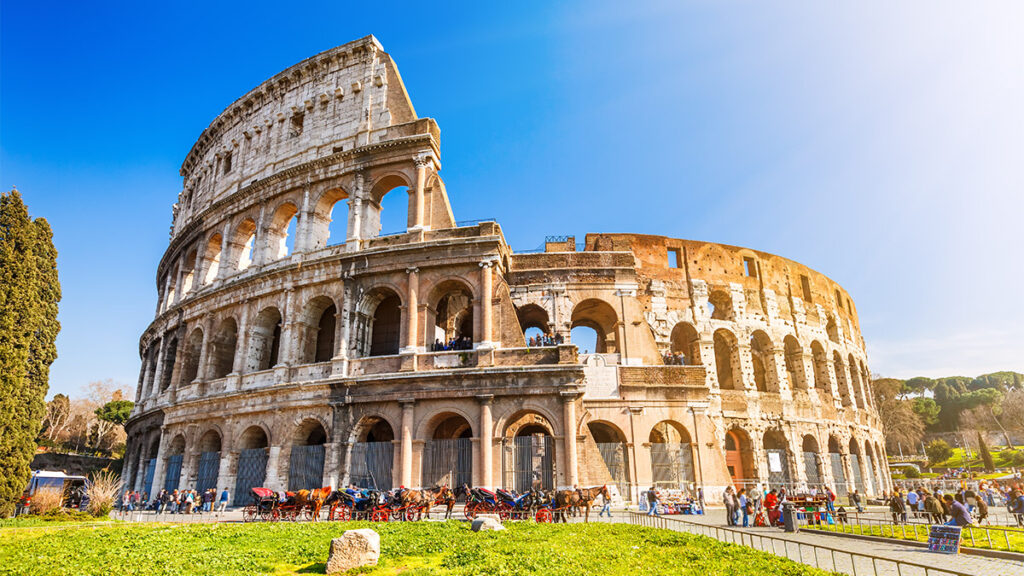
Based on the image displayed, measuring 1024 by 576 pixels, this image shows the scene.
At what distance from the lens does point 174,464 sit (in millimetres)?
22125

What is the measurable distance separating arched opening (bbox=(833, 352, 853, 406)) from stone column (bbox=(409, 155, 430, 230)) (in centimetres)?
2444

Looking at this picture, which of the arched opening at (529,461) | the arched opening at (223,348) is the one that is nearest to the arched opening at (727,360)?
the arched opening at (529,461)

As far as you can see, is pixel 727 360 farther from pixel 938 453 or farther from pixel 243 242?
pixel 938 453

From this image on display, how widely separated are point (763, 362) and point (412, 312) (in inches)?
722

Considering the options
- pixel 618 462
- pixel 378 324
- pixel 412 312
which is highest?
pixel 378 324

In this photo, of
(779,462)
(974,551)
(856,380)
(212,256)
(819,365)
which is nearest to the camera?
(974,551)

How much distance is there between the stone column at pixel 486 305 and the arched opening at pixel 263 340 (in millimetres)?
8610

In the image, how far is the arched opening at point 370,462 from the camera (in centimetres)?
1800

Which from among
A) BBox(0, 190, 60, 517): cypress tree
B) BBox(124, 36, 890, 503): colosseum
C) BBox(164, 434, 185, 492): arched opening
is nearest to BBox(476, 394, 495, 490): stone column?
BBox(124, 36, 890, 503): colosseum

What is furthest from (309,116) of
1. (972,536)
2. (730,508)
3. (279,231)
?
(972,536)

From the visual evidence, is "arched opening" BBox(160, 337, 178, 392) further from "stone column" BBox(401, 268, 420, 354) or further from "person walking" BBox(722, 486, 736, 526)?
"person walking" BBox(722, 486, 736, 526)

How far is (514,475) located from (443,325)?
7605 mm

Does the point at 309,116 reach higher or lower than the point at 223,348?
higher

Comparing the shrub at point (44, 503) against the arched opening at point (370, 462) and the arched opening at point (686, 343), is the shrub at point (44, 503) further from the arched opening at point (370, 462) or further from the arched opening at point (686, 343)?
the arched opening at point (686, 343)
